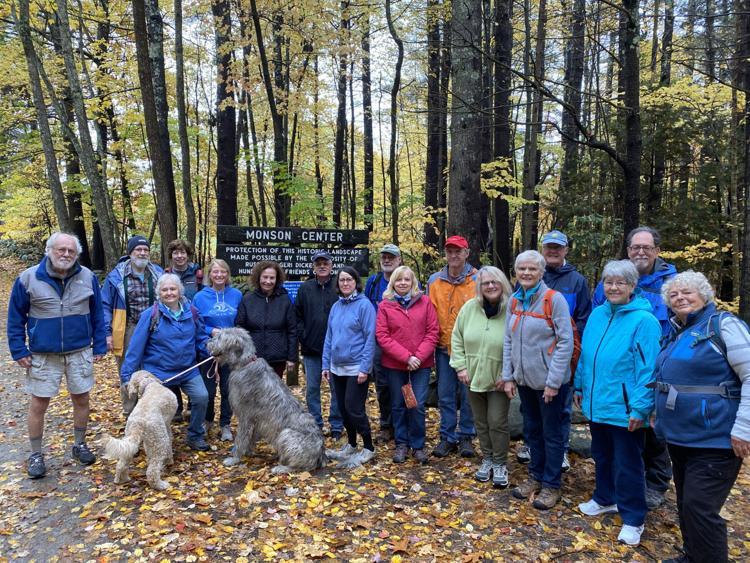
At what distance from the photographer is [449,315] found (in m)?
4.97

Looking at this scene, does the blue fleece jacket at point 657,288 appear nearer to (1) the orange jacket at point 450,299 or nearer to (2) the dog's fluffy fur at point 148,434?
(1) the orange jacket at point 450,299

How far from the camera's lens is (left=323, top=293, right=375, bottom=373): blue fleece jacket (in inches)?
190

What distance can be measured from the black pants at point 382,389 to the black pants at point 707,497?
9.44 feet

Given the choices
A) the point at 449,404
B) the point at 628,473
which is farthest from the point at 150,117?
the point at 628,473

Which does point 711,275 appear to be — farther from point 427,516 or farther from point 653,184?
point 427,516

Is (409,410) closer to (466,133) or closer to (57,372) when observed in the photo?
(57,372)

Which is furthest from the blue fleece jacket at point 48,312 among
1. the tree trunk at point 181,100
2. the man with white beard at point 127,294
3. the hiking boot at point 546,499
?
the tree trunk at point 181,100

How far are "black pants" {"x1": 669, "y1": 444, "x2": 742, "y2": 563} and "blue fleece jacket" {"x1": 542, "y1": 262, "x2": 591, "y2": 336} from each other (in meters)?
1.58

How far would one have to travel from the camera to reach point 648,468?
165 inches

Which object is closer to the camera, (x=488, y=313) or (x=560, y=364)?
(x=560, y=364)

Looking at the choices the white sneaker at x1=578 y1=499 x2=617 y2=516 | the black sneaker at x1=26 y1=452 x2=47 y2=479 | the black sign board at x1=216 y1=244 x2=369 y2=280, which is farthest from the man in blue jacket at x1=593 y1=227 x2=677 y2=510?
the black sneaker at x1=26 y1=452 x2=47 y2=479

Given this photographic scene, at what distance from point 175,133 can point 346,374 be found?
14058 millimetres

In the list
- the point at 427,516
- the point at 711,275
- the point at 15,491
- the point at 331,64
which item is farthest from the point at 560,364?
the point at 331,64

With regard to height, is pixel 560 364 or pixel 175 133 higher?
pixel 175 133
